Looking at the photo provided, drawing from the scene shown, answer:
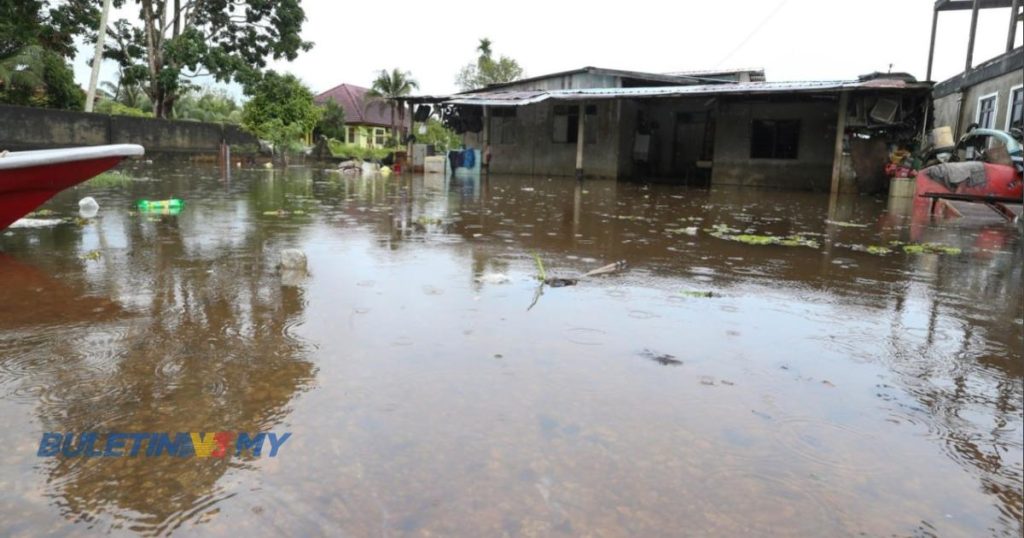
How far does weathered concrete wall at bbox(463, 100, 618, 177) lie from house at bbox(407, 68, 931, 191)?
0.03 meters

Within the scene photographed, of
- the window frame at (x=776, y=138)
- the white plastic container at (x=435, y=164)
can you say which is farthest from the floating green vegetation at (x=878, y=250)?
the white plastic container at (x=435, y=164)

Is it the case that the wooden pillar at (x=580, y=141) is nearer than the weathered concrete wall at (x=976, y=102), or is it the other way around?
the weathered concrete wall at (x=976, y=102)

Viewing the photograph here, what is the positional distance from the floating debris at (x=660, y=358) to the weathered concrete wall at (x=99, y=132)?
1559cm

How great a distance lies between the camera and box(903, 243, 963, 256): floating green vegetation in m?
5.26

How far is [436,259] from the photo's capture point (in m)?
4.47

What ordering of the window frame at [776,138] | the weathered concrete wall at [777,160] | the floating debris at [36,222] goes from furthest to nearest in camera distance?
1. the window frame at [776,138]
2. the weathered concrete wall at [777,160]
3. the floating debris at [36,222]

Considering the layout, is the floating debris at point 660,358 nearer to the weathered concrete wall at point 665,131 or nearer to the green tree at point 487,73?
the weathered concrete wall at point 665,131

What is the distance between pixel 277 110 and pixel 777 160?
17849 millimetres

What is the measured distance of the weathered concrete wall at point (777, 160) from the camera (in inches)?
618

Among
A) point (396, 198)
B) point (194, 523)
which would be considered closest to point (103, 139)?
point (396, 198)

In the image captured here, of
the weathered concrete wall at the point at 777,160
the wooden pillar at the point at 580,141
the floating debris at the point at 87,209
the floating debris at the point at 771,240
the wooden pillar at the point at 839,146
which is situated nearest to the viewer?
the floating debris at the point at 771,240

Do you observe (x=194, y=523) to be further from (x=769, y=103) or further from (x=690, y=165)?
(x=690, y=165)

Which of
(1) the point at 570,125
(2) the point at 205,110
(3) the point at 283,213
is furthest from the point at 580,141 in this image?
(2) the point at 205,110

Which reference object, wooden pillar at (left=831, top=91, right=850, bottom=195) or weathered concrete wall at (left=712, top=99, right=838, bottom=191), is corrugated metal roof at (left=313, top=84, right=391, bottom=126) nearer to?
weathered concrete wall at (left=712, top=99, right=838, bottom=191)
